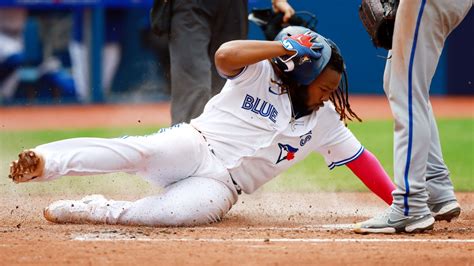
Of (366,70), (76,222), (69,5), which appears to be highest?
(76,222)

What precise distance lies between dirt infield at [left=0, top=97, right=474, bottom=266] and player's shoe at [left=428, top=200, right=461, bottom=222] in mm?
56

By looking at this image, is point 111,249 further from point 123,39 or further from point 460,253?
point 123,39

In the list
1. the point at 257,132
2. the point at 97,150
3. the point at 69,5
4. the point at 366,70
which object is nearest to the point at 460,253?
the point at 257,132

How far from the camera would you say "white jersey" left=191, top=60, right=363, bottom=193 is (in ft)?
19.2

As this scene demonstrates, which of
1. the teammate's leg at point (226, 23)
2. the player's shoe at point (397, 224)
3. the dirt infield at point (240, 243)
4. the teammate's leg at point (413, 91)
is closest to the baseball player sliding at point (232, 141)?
the dirt infield at point (240, 243)

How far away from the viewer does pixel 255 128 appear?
588 cm

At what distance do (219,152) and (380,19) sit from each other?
3.92 ft

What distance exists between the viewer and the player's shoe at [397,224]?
5.50 meters

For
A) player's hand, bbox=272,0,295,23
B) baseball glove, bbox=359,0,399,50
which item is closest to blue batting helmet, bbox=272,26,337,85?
baseball glove, bbox=359,0,399,50

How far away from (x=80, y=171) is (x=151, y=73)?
12.6 meters

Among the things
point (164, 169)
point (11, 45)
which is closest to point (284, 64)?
point (164, 169)

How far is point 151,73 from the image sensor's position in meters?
18.0

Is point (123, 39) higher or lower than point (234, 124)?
lower

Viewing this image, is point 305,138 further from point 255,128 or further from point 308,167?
point 308,167
